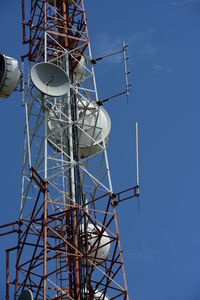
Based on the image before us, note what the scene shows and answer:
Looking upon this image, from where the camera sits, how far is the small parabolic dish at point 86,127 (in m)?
32.9

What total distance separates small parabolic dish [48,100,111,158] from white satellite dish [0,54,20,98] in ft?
8.59

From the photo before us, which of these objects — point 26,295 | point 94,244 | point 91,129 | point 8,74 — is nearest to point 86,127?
point 91,129

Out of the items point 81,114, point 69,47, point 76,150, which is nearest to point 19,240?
point 76,150

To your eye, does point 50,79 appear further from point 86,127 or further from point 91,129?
point 91,129

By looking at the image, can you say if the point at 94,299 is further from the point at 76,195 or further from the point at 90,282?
the point at 76,195

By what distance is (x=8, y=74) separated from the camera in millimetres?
30672

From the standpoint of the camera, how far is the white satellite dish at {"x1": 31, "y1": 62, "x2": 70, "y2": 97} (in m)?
30.7

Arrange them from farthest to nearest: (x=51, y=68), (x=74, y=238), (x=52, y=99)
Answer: (x=52, y=99) → (x=51, y=68) → (x=74, y=238)

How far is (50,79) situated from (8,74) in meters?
1.99

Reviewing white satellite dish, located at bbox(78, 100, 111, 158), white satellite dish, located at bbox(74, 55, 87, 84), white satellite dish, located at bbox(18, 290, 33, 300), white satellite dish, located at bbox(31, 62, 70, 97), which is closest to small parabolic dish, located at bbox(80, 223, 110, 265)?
white satellite dish, located at bbox(18, 290, 33, 300)

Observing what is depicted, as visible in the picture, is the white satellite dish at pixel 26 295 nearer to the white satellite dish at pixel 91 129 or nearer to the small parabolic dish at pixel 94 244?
the small parabolic dish at pixel 94 244

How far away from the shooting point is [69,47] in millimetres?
36031

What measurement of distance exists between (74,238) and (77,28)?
44.4ft

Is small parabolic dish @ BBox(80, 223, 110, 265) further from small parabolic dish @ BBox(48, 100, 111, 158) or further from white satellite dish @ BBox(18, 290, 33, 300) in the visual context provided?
small parabolic dish @ BBox(48, 100, 111, 158)
